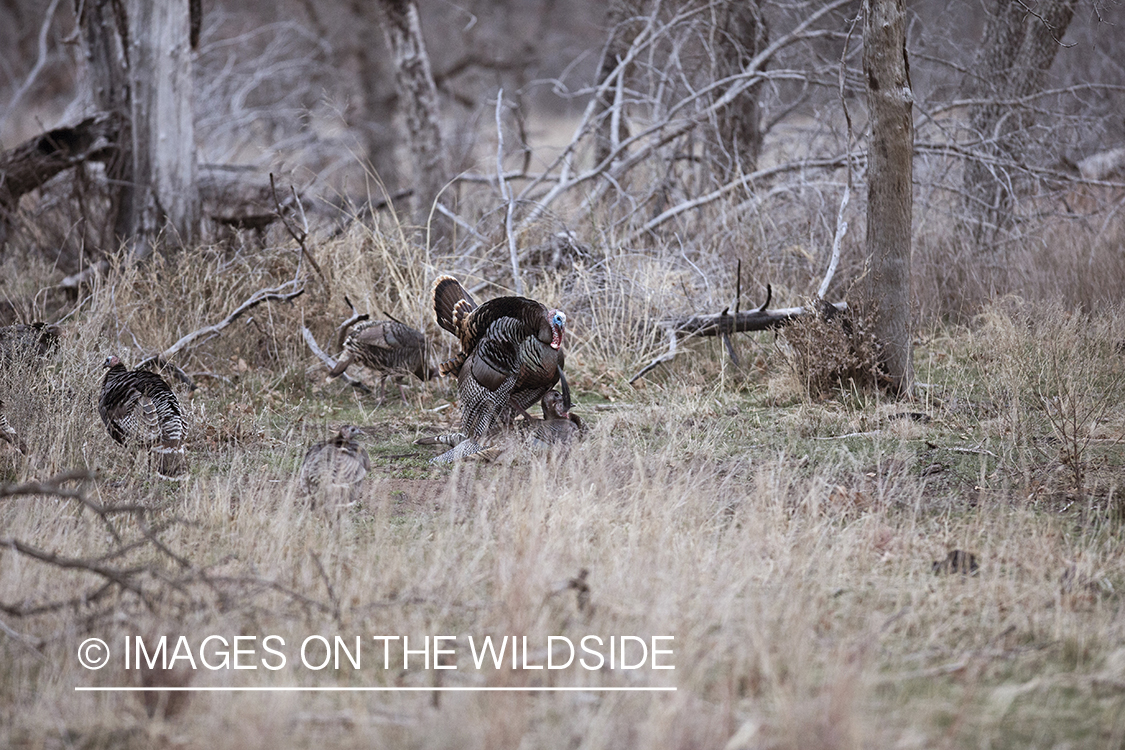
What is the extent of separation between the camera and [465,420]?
4.84 metres

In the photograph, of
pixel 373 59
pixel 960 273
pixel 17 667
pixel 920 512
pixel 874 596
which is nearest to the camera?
pixel 17 667

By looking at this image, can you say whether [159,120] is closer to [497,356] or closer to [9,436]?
[9,436]

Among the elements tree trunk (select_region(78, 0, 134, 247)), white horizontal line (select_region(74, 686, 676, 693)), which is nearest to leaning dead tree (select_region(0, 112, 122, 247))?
tree trunk (select_region(78, 0, 134, 247))

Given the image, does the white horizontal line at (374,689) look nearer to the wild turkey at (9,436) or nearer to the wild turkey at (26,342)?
the wild turkey at (9,436)

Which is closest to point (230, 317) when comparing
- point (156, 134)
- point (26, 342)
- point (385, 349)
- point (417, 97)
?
point (385, 349)

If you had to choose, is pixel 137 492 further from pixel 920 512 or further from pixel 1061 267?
pixel 1061 267

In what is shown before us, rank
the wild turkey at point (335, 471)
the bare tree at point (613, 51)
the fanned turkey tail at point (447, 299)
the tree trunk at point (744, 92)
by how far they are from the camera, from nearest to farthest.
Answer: the wild turkey at point (335, 471) → the fanned turkey tail at point (447, 299) → the tree trunk at point (744, 92) → the bare tree at point (613, 51)

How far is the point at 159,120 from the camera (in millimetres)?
8367

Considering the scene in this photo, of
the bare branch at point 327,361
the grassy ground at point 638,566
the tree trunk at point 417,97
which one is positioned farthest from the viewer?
the tree trunk at point 417,97

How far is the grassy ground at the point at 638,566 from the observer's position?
2355 mm

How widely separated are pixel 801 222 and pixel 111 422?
5.82 m

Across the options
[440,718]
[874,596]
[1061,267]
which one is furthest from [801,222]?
[440,718]

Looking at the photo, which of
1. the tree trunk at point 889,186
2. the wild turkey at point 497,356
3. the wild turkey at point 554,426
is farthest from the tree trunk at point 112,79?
the tree trunk at point 889,186

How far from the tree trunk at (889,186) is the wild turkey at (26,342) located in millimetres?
4608
